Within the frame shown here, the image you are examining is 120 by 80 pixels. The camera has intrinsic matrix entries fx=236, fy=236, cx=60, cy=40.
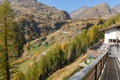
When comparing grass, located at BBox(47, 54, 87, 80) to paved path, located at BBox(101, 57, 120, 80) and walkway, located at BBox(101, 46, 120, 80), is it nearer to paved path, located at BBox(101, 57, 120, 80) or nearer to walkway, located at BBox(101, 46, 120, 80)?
walkway, located at BBox(101, 46, 120, 80)

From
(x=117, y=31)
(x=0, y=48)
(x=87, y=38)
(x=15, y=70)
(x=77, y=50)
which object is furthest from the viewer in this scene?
(x=77, y=50)

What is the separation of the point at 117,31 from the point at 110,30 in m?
3.02

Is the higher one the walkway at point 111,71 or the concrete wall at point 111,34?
the concrete wall at point 111,34

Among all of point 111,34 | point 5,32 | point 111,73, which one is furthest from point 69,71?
point 111,73

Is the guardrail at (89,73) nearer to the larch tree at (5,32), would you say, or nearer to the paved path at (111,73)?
the paved path at (111,73)

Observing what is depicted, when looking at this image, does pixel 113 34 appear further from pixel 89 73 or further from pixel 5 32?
pixel 89 73

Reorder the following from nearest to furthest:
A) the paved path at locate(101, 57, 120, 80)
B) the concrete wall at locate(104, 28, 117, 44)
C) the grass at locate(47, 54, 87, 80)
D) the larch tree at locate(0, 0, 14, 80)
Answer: the paved path at locate(101, 57, 120, 80) < the larch tree at locate(0, 0, 14, 80) < the concrete wall at locate(104, 28, 117, 44) < the grass at locate(47, 54, 87, 80)

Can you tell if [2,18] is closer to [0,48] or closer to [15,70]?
[0,48]

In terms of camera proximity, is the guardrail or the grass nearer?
the guardrail

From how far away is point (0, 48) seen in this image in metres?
29.2

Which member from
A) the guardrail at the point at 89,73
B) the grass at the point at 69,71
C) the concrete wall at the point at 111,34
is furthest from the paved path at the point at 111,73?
the concrete wall at the point at 111,34

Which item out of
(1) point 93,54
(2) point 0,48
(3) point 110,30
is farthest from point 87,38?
(2) point 0,48

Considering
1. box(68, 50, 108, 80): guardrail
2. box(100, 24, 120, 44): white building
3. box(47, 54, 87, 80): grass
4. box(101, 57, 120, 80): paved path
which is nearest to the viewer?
box(68, 50, 108, 80): guardrail

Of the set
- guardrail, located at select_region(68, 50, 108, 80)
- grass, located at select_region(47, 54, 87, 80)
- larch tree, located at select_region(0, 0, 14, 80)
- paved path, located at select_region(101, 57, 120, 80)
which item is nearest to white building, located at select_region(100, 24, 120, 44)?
grass, located at select_region(47, 54, 87, 80)
